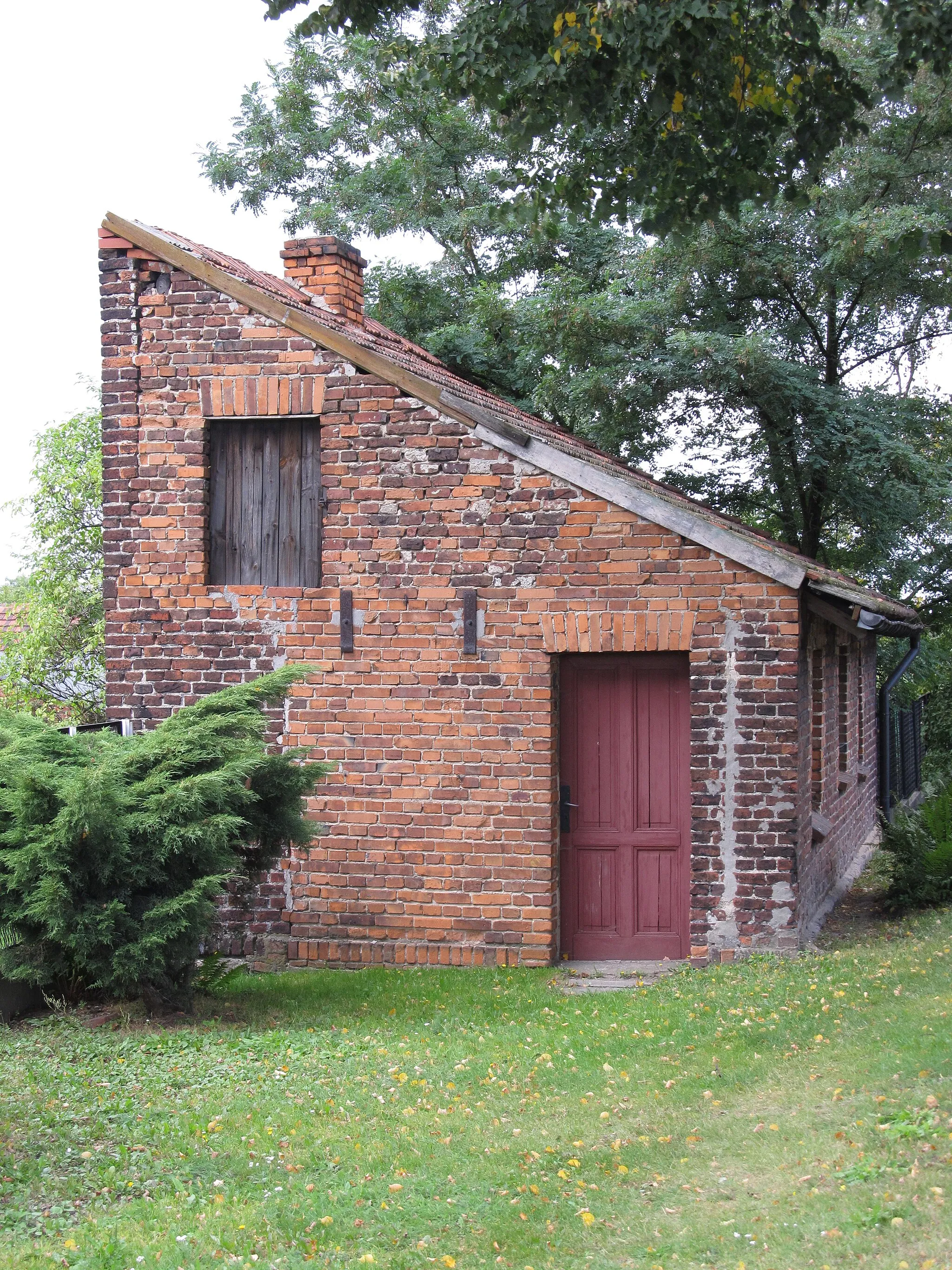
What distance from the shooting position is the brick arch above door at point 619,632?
946 centimetres

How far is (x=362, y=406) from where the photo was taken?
10.0 m

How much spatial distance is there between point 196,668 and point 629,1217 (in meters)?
6.32

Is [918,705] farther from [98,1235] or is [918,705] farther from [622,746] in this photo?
[98,1235]

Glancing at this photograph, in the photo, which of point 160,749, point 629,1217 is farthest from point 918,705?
point 629,1217

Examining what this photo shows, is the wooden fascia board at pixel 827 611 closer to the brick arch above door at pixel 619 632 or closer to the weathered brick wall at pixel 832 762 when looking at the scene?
the weathered brick wall at pixel 832 762

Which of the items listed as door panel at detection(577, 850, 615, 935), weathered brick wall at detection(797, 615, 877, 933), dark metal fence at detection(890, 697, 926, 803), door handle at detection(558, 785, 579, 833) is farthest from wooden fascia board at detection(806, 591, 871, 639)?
dark metal fence at detection(890, 697, 926, 803)

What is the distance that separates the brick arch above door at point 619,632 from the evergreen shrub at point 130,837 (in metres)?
2.20

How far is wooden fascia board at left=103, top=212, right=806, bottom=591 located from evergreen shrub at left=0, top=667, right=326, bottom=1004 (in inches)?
102

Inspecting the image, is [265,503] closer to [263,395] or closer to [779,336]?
[263,395]

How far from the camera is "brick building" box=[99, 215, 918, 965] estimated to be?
942 cm

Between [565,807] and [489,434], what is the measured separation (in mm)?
2939

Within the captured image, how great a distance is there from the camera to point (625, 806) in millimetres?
9930

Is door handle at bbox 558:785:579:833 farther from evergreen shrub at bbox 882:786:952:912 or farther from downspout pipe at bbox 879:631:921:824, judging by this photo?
downspout pipe at bbox 879:631:921:824

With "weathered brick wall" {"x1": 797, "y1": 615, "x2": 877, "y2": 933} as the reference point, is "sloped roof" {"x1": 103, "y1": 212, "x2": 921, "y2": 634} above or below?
above
